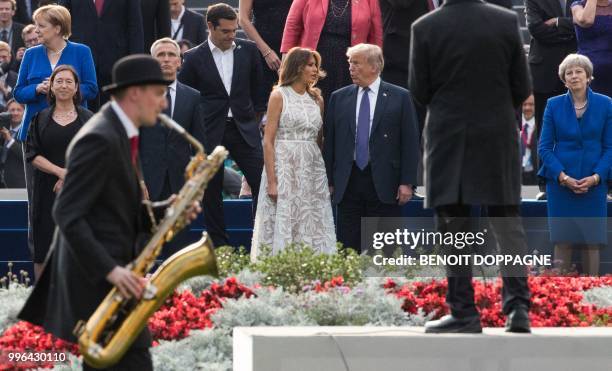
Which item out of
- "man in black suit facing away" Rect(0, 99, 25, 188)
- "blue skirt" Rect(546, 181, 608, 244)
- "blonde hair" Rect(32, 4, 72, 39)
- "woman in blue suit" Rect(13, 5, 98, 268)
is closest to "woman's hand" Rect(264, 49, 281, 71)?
"woman in blue suit" Rect(13, 5, 98, 268)

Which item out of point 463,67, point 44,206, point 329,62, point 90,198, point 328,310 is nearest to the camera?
point 90,198

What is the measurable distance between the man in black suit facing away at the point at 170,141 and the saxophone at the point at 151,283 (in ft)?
17.3

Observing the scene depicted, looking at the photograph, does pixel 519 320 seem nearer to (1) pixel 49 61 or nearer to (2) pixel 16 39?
(1) pixel 49 61

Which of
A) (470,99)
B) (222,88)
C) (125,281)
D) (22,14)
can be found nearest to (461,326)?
(470,99)

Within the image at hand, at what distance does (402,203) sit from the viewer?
1256 cm

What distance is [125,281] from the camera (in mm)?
6945

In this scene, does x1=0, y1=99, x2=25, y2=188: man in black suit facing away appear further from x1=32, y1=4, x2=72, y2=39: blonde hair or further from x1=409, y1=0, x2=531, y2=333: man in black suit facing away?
x1=409, y1=0, x2=531, y2=333: man in black suit facing away

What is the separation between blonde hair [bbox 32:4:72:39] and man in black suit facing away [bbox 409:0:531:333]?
5047mm

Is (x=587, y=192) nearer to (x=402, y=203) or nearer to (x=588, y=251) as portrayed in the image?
(x=588, y=251)

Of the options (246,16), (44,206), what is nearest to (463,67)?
(44,206)

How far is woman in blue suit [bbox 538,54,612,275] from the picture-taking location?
42.3 feet

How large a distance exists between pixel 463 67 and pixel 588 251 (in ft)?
16.5

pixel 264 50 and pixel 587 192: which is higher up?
pixel 264 50

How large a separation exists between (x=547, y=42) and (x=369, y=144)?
259 cm
